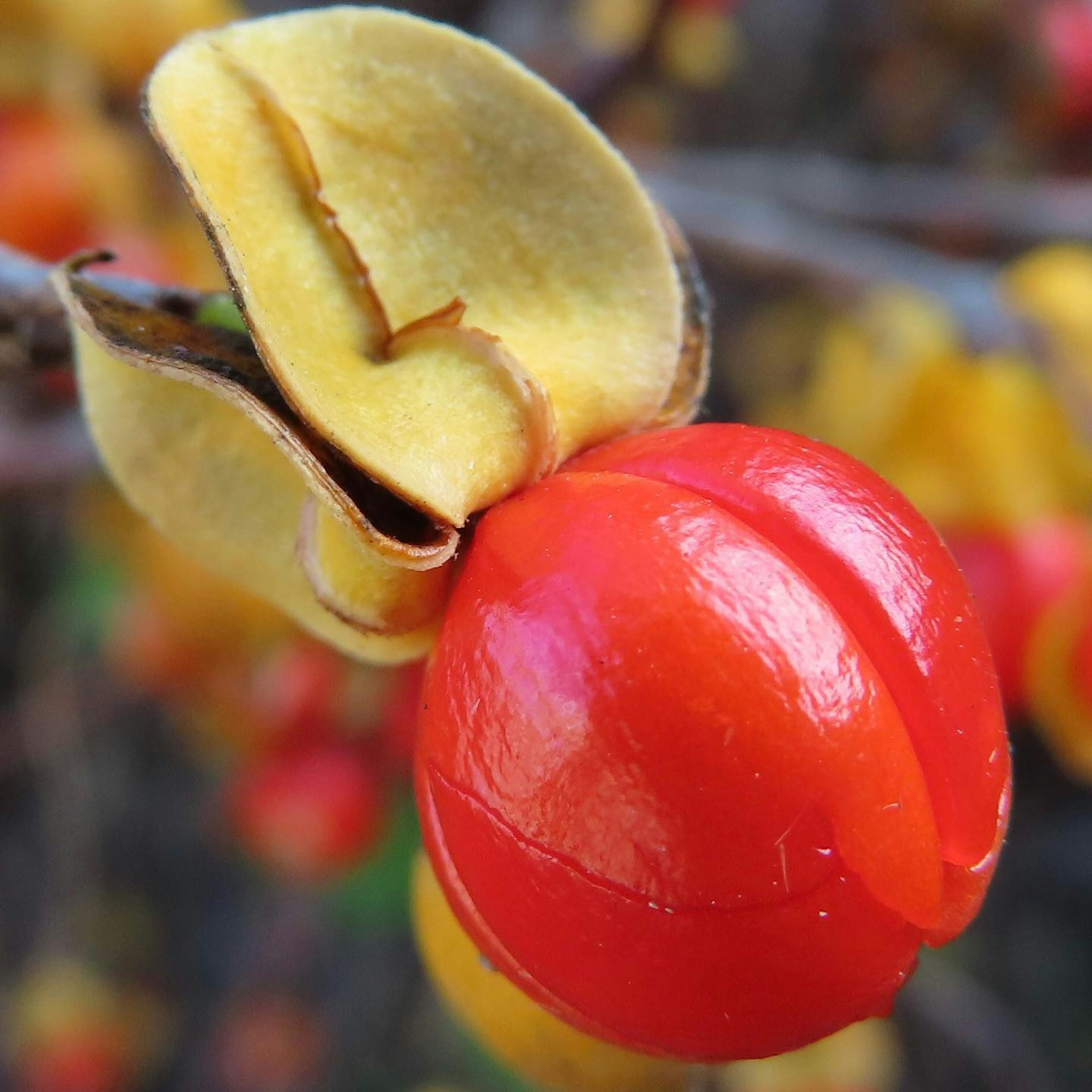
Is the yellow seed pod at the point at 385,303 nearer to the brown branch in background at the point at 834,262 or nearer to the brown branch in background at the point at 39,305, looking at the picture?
the brown branch in background at the point at 39,305

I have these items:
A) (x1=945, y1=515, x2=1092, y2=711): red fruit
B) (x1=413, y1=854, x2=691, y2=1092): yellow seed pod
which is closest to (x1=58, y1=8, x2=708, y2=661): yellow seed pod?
(x1=413, y1=854, x2=691, y2=1092): yellow seed pod

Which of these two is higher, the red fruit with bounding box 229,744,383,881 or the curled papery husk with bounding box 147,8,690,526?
the curled papery husk with bounding box 147,8,690,526

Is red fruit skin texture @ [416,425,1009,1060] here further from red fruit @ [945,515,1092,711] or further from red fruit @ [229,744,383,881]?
red fruit @ [229,744,383,881]

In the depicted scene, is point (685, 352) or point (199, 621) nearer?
point (685, 352)

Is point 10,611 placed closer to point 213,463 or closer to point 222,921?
point 222,921

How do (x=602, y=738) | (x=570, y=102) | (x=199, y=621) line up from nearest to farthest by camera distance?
(x=602, y=738), (x=570, y=102), (x=199, y=621)

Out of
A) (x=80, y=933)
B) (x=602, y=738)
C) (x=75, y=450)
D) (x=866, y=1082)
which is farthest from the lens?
(x=80, y=933)

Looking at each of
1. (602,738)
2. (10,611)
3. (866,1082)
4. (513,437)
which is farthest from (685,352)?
(10,611)
